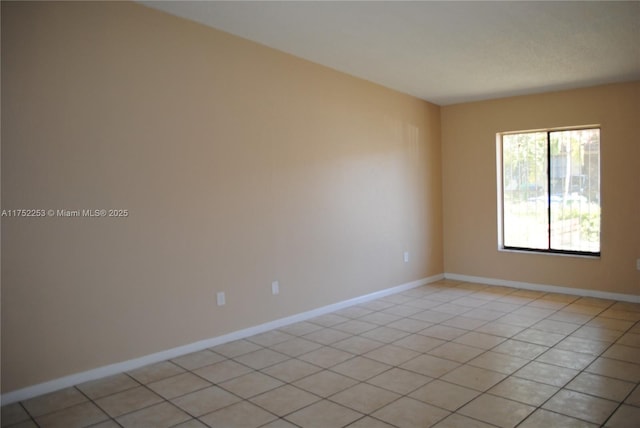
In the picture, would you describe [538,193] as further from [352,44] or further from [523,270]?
[352,44]

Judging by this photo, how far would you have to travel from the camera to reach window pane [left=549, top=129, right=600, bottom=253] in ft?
18.0

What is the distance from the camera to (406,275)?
19.8ft

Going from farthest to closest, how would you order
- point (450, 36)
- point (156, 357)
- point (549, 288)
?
point (549, 288), point (450, 36), point (156, 357)

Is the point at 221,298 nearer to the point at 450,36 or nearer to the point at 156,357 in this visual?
the point at 156,357

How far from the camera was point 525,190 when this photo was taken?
6062 mm

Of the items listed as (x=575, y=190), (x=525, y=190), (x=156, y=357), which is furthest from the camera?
(x=525, y=190)

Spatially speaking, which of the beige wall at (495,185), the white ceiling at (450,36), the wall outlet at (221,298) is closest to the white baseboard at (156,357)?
the wall outlet at (221,298)

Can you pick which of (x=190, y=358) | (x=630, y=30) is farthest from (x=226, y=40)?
(x=630, y=30)

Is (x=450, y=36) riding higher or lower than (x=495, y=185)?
higher

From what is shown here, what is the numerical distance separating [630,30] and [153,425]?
4.37m

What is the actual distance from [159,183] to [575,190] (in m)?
4.79

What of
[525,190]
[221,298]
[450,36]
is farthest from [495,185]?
[221,298]

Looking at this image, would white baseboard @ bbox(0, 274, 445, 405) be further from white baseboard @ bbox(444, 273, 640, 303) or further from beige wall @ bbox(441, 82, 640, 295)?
beige wall @ bbox(441, 82, 640, 295)

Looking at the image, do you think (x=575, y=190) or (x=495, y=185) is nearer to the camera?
(x=575, y=190)
